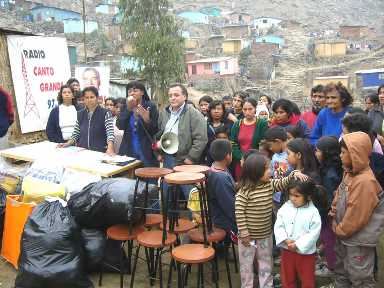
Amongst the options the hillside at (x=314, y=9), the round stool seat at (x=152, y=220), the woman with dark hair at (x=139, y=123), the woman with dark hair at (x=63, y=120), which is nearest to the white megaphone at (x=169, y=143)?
the woman with dark hair at (x=139, y=123)

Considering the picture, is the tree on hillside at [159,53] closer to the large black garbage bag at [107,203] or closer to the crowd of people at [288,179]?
the crowd of people at [288,179]

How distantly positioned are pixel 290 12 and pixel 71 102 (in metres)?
74.3

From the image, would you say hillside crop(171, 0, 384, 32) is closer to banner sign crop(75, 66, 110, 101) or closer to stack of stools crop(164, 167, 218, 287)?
banner sign crop(75, 66, 110, 101)

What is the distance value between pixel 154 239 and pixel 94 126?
2.12m

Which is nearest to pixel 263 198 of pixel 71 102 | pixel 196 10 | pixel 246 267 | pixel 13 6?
pixel 246 267

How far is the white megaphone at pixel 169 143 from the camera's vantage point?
4.53 metres

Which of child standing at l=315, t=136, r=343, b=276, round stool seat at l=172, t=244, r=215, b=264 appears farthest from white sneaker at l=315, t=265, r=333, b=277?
round stool seat at l=172, t=244, r=215, b=264

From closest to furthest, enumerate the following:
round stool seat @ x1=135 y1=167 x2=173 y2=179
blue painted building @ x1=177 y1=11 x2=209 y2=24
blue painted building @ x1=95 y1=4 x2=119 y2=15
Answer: round stool seat @ x1=135 y1=167 x2=173 y2=179 → blue painted building @ x1=95 y1=4 x2=119 y2=15 → blue painted building @ x1=177 y1=11 x2=209 y2=24

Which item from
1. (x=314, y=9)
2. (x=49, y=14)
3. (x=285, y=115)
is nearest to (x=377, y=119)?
(x=285, y=115)

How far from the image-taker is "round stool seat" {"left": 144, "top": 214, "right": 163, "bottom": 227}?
388cm

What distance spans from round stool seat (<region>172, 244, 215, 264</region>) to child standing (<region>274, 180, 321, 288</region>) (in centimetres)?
54

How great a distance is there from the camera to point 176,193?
372 cm

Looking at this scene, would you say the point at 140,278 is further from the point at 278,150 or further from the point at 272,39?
the point at 272,39

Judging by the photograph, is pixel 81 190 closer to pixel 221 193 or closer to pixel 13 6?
pixel 221 193
